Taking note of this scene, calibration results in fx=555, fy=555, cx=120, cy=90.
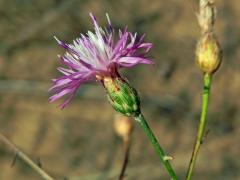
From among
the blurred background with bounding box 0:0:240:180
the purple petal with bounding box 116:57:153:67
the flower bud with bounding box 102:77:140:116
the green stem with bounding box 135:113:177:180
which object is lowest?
the green stem with bounding box 135:113:177:180

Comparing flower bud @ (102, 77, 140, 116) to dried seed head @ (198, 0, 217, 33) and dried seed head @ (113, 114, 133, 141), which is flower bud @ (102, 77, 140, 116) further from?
dried seed head @ (113, 114, 133, 141)

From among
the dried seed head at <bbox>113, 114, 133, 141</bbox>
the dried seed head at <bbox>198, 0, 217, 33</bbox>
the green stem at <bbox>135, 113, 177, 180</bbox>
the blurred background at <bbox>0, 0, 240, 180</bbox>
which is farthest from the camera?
the blurred background at <bbox>0, 0, 240, 180</bbox>

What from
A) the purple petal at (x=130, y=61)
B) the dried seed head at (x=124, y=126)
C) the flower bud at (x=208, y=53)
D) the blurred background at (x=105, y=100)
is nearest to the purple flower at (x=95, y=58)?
the purple petal at (x=130, y=61)

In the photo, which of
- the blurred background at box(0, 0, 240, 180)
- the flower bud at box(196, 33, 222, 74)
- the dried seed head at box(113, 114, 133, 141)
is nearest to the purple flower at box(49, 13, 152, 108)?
the flower bud at box(196, 33, 222, 74)

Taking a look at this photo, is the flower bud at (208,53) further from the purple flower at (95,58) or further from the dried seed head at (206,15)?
the purple flower at (95,58)

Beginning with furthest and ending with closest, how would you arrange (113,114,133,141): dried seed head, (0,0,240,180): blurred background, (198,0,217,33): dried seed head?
(0,0,240,180): blurred background
(113,114,133,141): dried seed head
(198,0,217,33): dried seed head

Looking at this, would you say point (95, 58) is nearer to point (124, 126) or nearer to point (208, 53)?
point (208, 53)

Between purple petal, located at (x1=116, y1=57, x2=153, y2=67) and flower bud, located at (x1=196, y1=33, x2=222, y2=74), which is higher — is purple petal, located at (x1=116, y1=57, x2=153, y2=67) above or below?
below

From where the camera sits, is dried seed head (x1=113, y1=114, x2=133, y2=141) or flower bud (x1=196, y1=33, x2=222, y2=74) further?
dried seed head (x1=113, y1=114, x2=133, y2=141)
